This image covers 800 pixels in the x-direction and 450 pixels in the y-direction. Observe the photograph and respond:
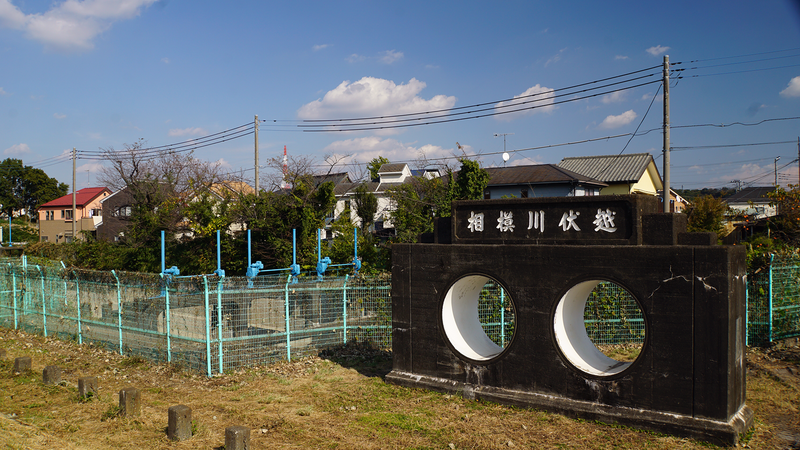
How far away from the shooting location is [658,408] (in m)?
6.88

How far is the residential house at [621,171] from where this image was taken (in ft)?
103

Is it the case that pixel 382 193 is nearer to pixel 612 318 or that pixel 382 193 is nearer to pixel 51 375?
pixel 612 318

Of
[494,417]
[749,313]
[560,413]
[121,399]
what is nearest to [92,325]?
[121,399]

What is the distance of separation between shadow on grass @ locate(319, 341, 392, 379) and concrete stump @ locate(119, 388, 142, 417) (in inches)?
164

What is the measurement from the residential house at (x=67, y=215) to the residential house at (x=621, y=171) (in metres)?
44.3

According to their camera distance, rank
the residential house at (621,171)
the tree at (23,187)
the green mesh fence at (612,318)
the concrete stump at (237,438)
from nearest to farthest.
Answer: the concrete stump at (237,438), the green mesh fence at (612,318), the residential house at (621,171), the tree at (23,187)

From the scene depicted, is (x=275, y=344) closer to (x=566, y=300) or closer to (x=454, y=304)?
(x=454, y=304)

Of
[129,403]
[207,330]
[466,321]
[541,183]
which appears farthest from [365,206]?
[129,403]

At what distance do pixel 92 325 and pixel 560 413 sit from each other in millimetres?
11278

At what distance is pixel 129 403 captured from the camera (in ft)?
24.2

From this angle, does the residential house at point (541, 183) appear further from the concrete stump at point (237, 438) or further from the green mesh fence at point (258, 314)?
the concrete stump at point (237, 438)

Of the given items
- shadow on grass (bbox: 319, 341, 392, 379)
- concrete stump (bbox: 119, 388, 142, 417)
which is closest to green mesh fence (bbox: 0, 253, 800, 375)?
shadow on grass (bbox: 319, 341, 392, 379)

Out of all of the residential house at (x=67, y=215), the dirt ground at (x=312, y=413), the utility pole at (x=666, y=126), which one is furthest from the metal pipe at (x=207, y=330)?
the residential house at (x=67, y=215)

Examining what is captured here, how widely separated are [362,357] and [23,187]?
67.3m
